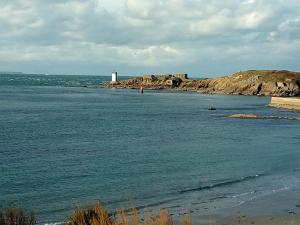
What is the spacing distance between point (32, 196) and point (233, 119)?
5436cm

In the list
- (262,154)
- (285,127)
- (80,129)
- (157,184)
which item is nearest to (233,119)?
(285,127)

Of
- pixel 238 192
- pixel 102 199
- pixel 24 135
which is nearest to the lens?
pixel 102 199

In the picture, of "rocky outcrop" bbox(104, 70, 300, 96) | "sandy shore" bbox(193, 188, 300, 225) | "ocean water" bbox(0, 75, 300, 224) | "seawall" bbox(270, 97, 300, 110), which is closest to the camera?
"sandy shore" bbox(193, 188, 300, 225)

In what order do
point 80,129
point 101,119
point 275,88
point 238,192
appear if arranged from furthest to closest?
point 275,88
point 101,119
point 80,129
point 238,192

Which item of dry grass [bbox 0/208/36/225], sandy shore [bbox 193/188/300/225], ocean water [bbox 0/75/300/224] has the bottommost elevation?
ocean water [bbox 0/75/300/224]

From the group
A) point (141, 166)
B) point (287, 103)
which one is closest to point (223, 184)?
point (141, 166)

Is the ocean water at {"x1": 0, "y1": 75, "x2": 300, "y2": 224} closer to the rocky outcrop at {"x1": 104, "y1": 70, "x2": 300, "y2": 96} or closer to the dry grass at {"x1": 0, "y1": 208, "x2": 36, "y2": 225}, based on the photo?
the dry grass at {"x1": 0, "y1": 208, "x2": 36, "y2": 225}

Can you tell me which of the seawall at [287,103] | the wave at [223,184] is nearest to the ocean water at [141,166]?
the wave at [223,184]

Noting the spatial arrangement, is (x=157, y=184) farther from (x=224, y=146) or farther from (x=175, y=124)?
(x=175, y=124)

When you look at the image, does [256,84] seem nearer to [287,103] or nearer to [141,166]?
[287,103]

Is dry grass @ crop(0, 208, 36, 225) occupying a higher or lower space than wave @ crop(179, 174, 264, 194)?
higher

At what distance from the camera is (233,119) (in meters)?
75.5

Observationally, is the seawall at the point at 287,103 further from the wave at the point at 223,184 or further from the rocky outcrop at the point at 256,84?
the wave at the point at 223,184

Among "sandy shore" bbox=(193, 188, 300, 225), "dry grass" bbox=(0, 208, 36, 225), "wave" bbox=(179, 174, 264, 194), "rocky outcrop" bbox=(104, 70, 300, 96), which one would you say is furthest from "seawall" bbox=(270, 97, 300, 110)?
"dry grass" bbox=(0, 208, 36, 225)
